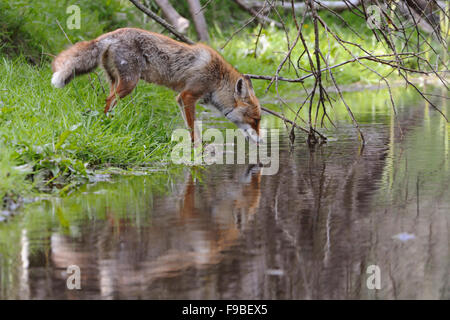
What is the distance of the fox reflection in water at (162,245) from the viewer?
12.0 feet

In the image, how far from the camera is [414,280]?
354 centimetres

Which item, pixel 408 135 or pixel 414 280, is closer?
pixel 414 280

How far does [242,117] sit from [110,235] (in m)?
4.33

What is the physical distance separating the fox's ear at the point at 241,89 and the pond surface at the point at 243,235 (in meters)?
1.72

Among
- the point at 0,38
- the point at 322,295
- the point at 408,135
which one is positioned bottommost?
the point at 322,295

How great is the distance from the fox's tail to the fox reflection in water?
2618 millimetres

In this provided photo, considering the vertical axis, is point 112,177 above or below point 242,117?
below

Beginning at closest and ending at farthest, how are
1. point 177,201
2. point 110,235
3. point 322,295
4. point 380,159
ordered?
1. point 322,295
2. point 110,235
3. point 177,201
4. point 380,159

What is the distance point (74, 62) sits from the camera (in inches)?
299

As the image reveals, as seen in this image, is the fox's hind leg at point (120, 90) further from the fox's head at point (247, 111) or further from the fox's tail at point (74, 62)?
the fox's head at point (247, 111)

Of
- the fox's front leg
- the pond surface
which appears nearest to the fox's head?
the fox's front leg

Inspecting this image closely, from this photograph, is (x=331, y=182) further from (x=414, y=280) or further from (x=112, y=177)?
(x=414, y=280)

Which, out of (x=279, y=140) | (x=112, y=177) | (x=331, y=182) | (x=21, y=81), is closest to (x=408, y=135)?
(x=279, y=140)

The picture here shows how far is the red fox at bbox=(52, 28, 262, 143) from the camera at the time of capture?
7742mm
